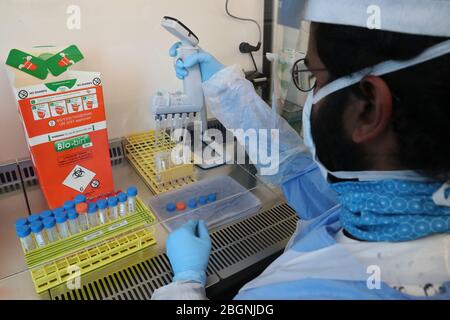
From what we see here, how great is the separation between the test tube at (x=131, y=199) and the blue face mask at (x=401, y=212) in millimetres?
558

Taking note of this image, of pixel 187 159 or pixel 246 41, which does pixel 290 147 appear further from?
pixel 246 41

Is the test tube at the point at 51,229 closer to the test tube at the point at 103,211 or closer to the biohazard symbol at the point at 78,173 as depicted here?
the test tube at the point at 103,211

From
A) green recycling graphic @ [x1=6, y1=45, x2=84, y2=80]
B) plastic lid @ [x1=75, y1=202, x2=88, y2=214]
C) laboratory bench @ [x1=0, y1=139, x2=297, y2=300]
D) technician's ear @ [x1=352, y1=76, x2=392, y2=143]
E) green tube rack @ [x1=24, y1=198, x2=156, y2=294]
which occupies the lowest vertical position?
laboratory bench @ [x1=0, y1=139, x2=297, y2=300]

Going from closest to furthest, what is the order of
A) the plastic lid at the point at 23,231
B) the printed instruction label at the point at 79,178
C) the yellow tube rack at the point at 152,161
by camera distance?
the plastic lid at the point at 23,231
the printed instruction label at the point at 79,178
the yellow tube rack at the point at 152,161

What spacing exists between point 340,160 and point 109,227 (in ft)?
1.90

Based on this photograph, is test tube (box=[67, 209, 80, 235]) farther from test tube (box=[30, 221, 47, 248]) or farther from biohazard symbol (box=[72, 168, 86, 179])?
biohazard symbol (box=[72, 168, 86, 179])

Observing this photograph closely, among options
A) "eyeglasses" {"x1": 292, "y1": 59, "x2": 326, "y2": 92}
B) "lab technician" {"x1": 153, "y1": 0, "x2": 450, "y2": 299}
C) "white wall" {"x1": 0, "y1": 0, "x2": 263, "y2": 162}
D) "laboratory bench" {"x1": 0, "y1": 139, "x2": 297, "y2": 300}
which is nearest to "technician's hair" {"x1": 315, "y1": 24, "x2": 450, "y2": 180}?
"lab technician" {"x1": 153, "y1": 0, "x2": 450, "y2": 299}

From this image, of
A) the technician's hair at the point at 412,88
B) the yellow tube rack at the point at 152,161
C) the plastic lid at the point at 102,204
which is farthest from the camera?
the yellow tube rack at the point at 152,161

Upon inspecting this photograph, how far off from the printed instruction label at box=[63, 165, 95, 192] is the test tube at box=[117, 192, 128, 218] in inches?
7.5

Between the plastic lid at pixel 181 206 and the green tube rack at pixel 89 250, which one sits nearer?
the green tube rack at pixel 89 250

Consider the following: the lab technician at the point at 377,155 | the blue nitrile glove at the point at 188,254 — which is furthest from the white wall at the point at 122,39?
the lab technician at the point at 377,155

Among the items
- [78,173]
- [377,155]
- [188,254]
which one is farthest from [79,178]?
[377,155]

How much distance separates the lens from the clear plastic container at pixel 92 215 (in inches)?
32.0

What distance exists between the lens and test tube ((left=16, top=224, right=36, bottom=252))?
2.38ft
